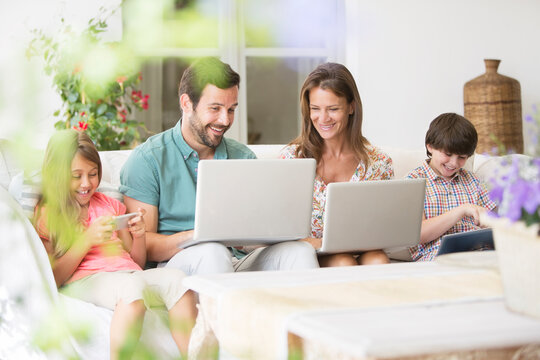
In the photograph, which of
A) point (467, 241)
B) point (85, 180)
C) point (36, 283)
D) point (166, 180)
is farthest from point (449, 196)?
point (36, 283)

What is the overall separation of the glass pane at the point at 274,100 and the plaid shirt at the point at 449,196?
226cm

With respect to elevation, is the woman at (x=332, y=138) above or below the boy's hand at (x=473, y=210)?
above

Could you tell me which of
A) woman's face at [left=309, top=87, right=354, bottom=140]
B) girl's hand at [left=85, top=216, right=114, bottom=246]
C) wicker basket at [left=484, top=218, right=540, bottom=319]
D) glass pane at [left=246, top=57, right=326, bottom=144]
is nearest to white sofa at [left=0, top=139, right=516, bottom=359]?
girl's hand at [left=85, top=216, right=114, bottom=246]

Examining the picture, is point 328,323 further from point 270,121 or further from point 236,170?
point 270,121

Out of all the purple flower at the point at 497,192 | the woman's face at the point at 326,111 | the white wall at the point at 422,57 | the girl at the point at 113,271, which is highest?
the white wall at the point at 422,57

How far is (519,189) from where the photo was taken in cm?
86

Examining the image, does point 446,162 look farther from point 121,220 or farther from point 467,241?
point 121,220

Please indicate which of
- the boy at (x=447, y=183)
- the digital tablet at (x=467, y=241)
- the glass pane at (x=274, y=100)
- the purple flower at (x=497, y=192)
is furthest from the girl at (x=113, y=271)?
the glass pane at (x=274, y=100)

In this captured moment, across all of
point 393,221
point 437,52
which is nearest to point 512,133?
point 437,52

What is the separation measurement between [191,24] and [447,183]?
2.28 m

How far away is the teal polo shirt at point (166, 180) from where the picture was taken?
2.22 m

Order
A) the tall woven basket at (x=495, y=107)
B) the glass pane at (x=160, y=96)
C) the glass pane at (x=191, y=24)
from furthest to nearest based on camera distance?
1. the glass pane at (x=160, y=96)
2. the tall woven basket at (x=495, y=107)
3. the glass pane at (x=191, y=24)

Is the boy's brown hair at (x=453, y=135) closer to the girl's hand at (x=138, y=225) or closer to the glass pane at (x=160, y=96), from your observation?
the girl's hand at (x=138, y=225)

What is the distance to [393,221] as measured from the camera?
1.99 metres
